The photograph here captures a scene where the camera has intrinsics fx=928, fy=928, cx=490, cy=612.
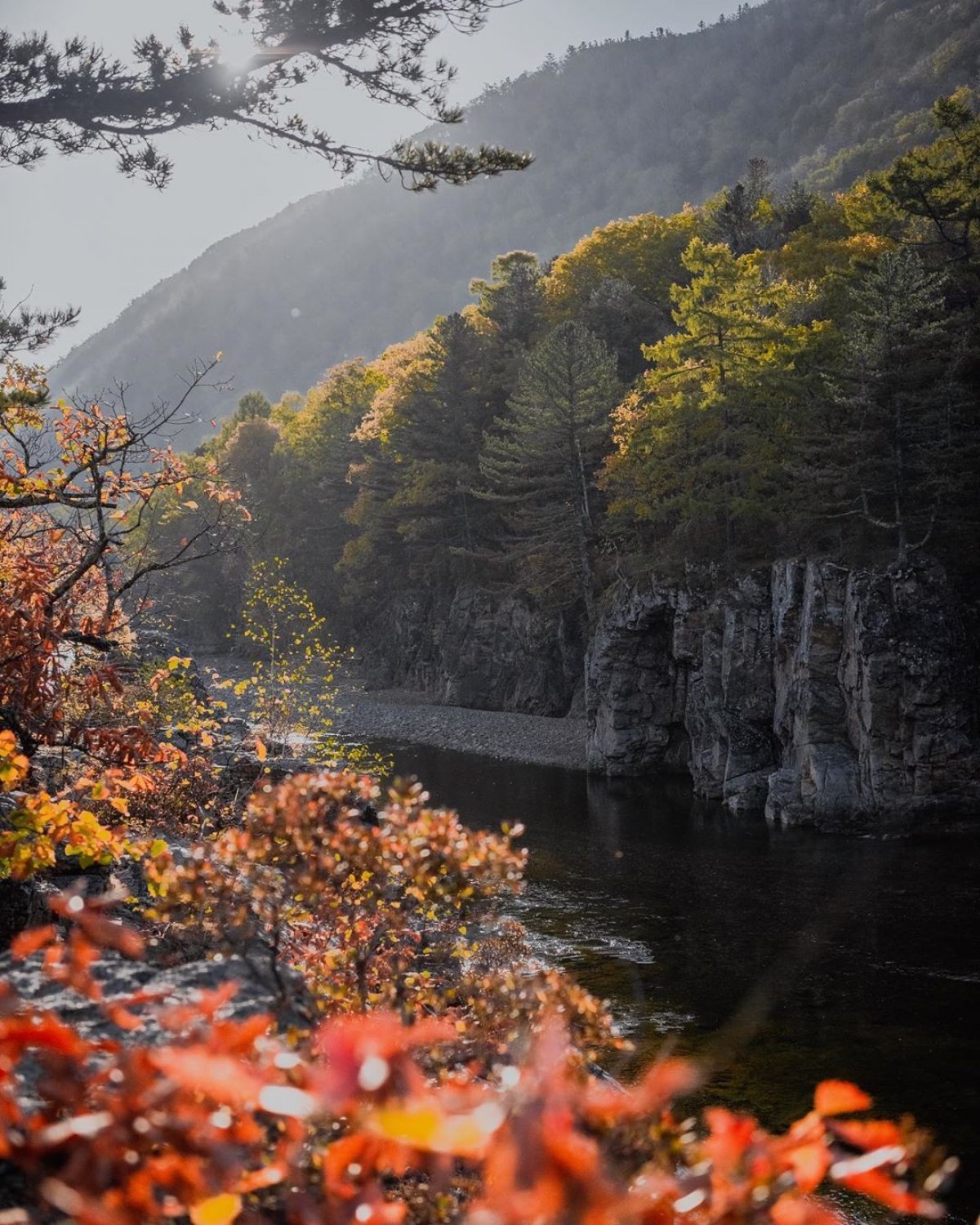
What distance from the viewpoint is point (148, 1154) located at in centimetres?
163

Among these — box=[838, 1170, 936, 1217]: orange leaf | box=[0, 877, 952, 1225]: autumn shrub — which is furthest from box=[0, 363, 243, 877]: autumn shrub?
box=[838, 1170, 936, 1217]: orange leaf

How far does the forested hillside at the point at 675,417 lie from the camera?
2602cm

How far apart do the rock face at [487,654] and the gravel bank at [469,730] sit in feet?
4.10

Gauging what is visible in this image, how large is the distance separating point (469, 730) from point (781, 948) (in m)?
26.1

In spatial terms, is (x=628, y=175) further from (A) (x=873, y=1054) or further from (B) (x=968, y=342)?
(A) (x=873, y=1054)

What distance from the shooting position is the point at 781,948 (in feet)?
50.0

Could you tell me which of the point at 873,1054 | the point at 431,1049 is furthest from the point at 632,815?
the point at 431,1049

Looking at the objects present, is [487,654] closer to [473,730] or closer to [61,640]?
[473,730]

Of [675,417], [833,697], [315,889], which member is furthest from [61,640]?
[675,417]

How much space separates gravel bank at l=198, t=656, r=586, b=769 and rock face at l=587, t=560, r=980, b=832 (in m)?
6.93

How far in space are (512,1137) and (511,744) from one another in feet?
121

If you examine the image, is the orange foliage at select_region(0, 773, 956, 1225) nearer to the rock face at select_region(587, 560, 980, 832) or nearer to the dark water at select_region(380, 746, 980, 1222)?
the dark water at select_region(380, 746, 980, 1222)

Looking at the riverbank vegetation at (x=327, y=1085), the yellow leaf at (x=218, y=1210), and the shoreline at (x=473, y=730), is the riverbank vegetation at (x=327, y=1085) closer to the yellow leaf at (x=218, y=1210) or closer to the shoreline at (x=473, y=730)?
the yellow leaf at (x=218, y=1210)

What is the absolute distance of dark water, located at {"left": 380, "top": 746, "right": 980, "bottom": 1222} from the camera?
10891 millimetres
